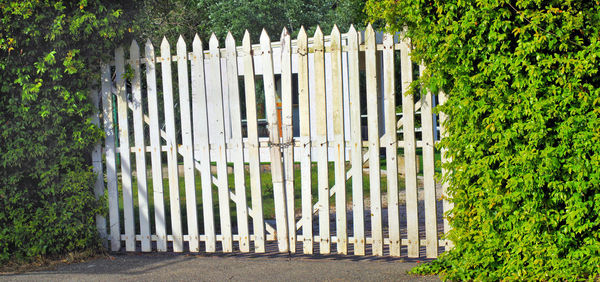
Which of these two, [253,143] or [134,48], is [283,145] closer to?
[253,143]

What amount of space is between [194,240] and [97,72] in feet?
6.23

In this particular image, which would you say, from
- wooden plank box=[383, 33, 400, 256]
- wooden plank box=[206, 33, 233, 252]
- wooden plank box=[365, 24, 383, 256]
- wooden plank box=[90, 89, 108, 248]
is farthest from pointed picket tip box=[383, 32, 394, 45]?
wooden plank box=[90, 89, 108, 248]

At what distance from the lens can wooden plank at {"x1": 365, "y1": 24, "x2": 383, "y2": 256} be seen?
5.14 m

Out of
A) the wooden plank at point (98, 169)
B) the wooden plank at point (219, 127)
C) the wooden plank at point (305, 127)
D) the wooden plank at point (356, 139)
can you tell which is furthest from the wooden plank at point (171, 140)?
the wooden plank at point (356, 139)

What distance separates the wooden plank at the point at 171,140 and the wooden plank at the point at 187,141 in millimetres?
97

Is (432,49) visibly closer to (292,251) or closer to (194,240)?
(292,251)

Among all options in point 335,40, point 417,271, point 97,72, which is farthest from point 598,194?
point 97,72

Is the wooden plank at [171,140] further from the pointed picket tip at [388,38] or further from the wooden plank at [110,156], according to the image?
the pointed picket tip at [388,38]

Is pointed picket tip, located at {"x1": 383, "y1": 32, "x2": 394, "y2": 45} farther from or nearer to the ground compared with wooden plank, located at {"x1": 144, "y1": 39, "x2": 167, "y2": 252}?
farther from the ground

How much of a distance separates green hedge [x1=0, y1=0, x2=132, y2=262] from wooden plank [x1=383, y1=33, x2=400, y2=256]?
253 cm

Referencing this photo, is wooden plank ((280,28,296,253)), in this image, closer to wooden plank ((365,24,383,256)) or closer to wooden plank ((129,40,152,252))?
wooden plank ((365,24,383,256))

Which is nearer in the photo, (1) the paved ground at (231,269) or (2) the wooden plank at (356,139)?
(1) the paved ground at (231,269)

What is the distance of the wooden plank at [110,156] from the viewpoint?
5949 millimetres

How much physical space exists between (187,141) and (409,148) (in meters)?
2.11
